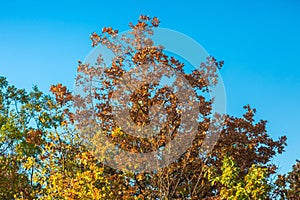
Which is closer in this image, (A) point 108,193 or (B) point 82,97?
(A) point 108,193

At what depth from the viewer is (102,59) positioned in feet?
66.4

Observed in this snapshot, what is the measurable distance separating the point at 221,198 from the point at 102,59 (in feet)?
23.0

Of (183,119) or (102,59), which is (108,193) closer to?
(183,119)

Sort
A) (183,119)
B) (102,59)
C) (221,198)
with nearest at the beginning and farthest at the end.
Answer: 1. (221,198)
2. (183,119)
3. (102,59)

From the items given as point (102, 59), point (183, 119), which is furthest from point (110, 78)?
point (183, 119)

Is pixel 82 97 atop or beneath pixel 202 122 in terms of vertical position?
atop

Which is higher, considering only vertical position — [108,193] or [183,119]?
[183,119]

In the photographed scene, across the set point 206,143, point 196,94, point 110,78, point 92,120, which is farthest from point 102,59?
point 206,143

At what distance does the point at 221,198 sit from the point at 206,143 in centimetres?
242

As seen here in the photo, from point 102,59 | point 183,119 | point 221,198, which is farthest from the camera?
point 102,59

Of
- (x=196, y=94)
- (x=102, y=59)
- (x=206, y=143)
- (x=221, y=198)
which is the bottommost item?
(x=221, y=198)

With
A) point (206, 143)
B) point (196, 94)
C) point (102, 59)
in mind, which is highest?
point (102, 59)

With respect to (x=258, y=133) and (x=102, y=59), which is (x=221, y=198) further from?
(x=102, y=59)

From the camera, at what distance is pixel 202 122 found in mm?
19438
